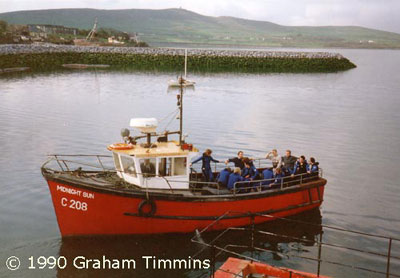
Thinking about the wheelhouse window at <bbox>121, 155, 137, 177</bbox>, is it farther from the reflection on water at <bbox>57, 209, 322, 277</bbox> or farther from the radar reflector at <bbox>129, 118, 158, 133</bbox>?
the reflection on water at <bbox>57, 209, 322, 277</bbox>

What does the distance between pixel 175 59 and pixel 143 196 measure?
77979 mm

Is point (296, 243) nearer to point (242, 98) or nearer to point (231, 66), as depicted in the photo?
point (242, 98)

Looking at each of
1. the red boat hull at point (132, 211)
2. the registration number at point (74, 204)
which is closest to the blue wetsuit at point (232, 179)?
the red boat hull at point (132, 211)

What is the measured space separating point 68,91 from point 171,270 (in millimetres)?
39739

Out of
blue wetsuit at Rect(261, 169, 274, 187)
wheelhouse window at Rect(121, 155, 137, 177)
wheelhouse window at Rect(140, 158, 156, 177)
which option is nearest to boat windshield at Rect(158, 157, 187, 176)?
wheelhouse window at Rect(140, 158, 156, 177)

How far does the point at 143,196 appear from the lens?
13.9 meters

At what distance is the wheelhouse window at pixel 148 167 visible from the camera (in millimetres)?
14258

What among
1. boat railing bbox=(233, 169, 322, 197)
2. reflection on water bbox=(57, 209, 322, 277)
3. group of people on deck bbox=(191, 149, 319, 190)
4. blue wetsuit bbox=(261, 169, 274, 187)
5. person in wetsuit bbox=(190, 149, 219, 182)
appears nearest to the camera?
reflection on water bbox=(57, 209, 322, 277)

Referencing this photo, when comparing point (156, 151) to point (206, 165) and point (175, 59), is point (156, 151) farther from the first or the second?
point (175, 59)

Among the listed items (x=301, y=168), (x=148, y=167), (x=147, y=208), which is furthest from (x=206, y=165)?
(x=301, y=168)

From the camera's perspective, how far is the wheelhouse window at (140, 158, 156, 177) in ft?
46.8

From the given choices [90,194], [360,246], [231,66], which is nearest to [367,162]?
[360,246]

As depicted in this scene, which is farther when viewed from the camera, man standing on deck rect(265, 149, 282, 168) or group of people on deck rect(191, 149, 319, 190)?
man standing on deck rect(265, 149, 282, 168)

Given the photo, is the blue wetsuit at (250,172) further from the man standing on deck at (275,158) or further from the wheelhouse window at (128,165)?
the wheelhouse window at (128,165)
